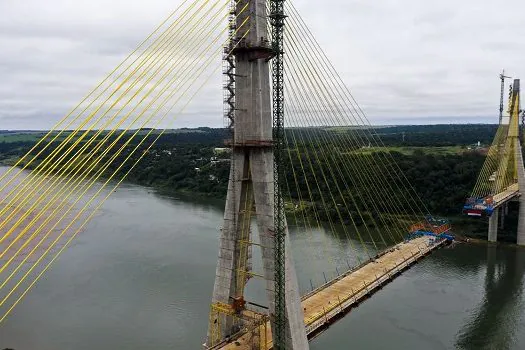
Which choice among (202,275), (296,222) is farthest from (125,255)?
(296,222)

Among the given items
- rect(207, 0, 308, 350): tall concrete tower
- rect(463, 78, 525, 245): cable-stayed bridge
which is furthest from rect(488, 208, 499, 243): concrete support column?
rect(207, 0, 308, 350): tall concrete tower

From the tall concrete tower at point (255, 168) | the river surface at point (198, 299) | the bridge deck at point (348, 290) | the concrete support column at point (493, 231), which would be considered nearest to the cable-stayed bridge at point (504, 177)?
the concrete support column at point (493, 231)

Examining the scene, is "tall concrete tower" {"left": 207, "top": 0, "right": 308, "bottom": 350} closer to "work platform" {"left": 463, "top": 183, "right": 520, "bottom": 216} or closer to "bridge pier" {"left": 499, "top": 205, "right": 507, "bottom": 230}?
"work platform" {"left": 463, "top": 183, "right": 520, "bottom": 216}

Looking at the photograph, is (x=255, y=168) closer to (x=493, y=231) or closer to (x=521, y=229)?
(x=493, y=231)

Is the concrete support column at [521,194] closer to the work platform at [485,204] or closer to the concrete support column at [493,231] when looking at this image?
the work platform at [485,204]

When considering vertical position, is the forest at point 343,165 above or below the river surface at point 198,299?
above

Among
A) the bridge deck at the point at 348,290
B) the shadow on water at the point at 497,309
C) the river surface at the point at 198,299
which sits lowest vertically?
the shadow on water at the point at 497,309

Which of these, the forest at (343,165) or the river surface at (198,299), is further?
the forest at (343,165)
